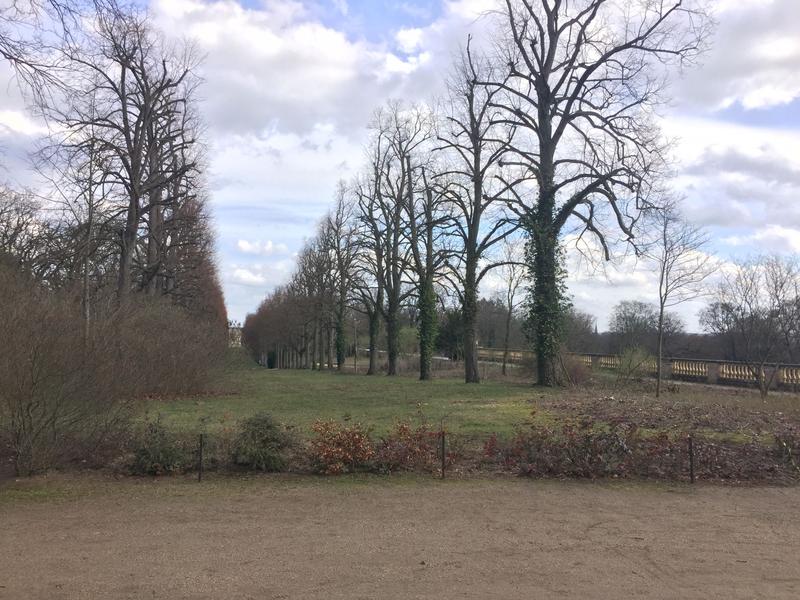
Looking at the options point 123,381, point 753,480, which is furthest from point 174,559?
point 753,480

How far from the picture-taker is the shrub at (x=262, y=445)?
30.4 feet

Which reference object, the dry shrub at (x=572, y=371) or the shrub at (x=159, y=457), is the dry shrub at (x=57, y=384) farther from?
the dry shrub at (x=572, y=371)

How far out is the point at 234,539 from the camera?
6.45 m

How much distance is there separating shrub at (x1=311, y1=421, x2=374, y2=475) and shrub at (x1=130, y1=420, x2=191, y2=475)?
181 cm

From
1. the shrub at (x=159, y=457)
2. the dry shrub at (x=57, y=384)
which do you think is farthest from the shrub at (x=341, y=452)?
the dry shrub at (x=57, y=384)

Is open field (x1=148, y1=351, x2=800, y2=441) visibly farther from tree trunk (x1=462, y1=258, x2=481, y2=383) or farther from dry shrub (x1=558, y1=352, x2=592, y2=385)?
tree trunk (x1=462, y1=258, x2=481, y2=383)

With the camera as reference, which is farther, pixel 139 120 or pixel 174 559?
pixel 139 120

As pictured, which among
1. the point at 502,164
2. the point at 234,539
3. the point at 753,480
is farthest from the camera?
the point at 502,164

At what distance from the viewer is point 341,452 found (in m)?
9.23

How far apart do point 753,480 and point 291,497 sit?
634cm

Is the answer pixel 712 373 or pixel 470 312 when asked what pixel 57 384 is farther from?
pixel 712 373

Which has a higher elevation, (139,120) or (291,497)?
(139,120)

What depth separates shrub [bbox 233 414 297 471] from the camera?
9.27 m

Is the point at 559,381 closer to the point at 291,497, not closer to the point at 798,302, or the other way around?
the point at 798,302
